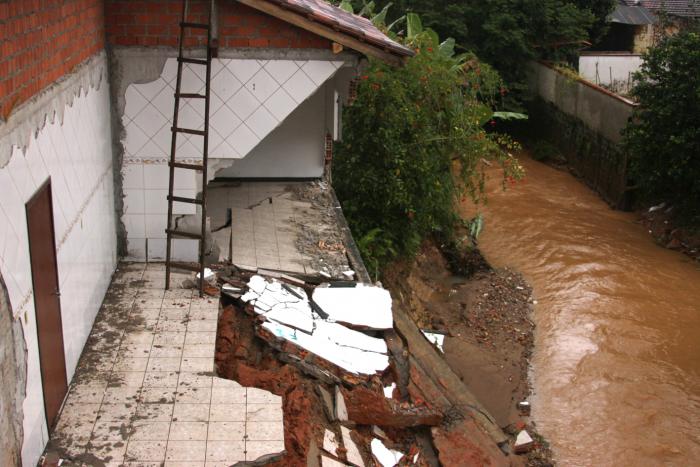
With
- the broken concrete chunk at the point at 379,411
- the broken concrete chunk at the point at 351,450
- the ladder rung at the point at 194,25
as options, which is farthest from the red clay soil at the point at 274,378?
the ladder rung at the point at 194,25

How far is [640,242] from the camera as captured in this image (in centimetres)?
1593

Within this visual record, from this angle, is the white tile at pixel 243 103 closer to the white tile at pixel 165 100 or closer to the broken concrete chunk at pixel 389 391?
the white tile at pixel 165 100

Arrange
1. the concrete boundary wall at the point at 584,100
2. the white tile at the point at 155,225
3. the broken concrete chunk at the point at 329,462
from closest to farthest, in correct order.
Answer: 1. the broken concrete chunk at the point at 329,462
2. the white tile at the point at 155,225
3. the concrete boundary wall at the point at 584,100

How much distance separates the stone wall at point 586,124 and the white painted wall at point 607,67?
3.65ft

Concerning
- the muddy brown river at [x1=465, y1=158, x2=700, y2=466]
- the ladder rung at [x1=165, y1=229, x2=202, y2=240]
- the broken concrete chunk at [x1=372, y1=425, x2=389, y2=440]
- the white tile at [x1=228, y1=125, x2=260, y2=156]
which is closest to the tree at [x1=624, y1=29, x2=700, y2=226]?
the muddy brown river at [x1=465, y1=158, x2=700, y2=466]

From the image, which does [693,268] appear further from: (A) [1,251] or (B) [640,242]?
(A) [1,251]

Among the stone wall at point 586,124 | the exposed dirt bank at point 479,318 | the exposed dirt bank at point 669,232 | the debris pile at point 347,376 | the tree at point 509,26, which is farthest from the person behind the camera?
the tree at point 509,26

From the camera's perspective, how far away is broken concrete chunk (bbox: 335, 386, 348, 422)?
613cm

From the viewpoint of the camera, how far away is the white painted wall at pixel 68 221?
461 centimetres

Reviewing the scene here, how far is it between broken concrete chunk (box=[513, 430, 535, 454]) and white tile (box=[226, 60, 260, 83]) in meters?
5.34

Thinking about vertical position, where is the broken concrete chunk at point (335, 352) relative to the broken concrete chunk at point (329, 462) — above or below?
above

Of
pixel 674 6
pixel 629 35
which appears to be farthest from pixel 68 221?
pixel 674 6

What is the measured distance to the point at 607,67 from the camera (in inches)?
877

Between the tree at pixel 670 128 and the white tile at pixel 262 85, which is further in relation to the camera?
the tree at pixel 670 128
